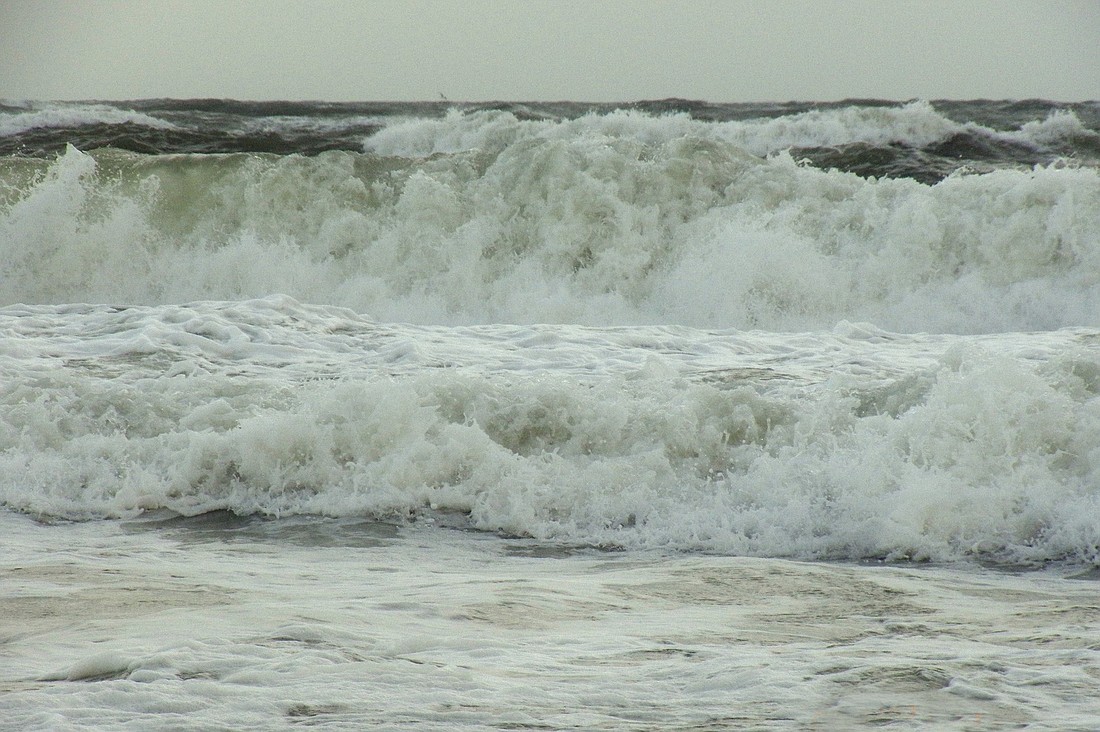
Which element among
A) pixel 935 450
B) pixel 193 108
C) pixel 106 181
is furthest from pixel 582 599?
pixel 193 108

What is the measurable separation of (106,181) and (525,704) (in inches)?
560

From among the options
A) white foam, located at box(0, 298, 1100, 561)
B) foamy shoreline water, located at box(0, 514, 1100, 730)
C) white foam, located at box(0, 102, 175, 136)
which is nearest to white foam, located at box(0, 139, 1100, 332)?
white foam, located at box(0, 298, 1100, 561)

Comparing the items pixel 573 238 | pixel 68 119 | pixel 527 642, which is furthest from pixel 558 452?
pixel 68 119

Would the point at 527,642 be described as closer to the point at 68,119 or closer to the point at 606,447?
the point at 606,447

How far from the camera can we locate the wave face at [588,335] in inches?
216

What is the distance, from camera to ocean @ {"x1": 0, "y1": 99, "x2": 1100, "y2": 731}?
8.77ft

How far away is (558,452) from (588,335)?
2639 mm

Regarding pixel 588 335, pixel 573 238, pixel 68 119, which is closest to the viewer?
pixel 588 335

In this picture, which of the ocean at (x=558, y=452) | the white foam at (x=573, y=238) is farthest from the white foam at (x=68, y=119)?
the ocean at (x=558, y=452)

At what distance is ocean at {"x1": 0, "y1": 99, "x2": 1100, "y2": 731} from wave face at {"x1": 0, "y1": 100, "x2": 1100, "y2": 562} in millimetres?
29

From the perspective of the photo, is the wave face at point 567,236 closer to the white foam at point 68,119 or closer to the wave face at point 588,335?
the wave face at point 588,335

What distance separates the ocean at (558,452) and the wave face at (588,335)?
29 mm

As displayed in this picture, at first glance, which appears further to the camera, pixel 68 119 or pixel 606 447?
pixel 68 119

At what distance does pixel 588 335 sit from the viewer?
8648 millimetres
